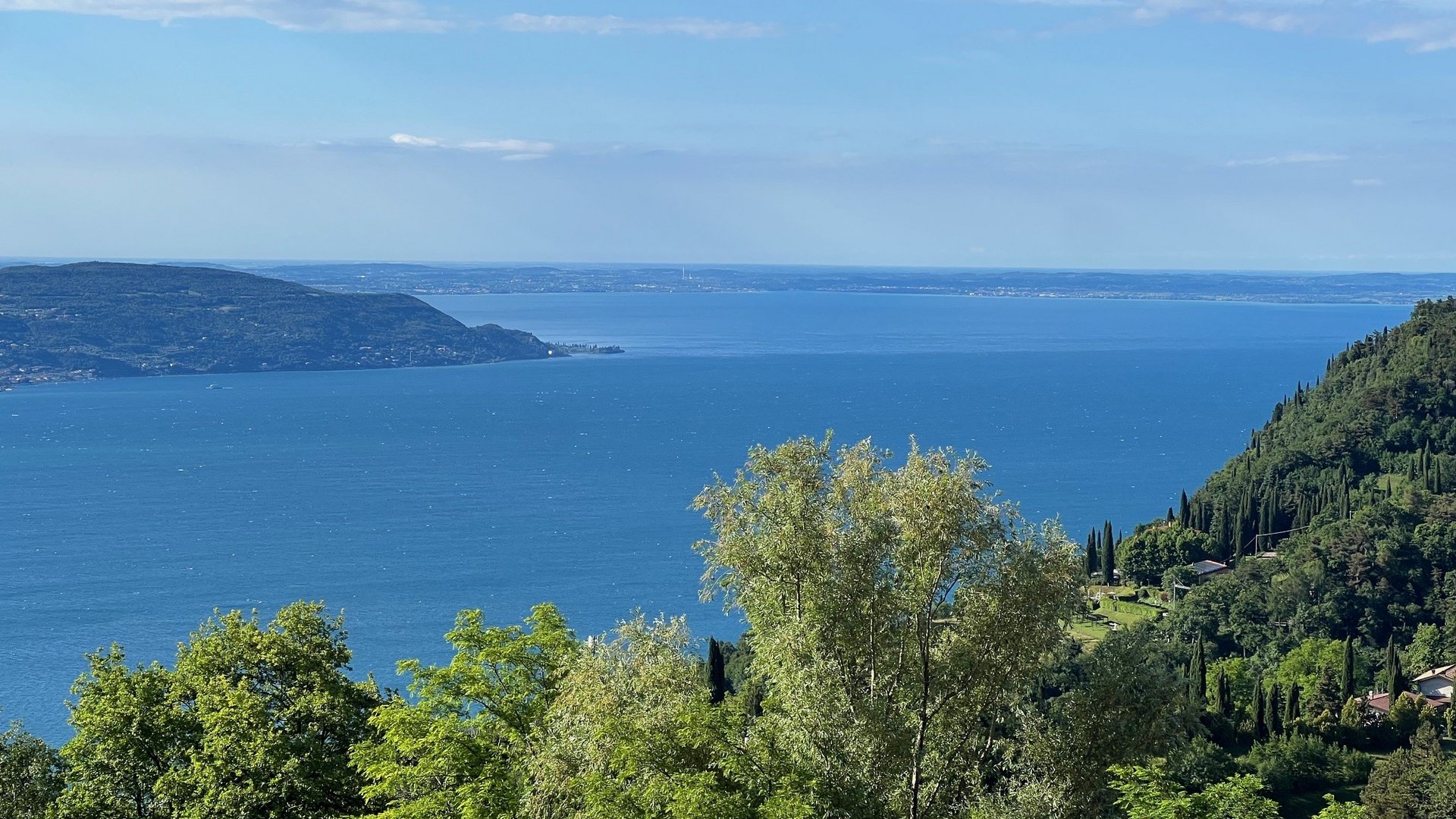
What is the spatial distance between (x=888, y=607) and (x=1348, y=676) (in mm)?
48324

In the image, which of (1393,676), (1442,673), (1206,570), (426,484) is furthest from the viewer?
(426,484)

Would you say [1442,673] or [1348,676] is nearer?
[1348,676]

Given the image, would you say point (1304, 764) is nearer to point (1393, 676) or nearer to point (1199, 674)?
point (1199, 674)

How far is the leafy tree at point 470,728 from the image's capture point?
2073 centimetres

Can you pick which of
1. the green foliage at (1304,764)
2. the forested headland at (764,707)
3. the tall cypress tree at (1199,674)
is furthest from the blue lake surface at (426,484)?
the tall cypress tree at (1199,674)

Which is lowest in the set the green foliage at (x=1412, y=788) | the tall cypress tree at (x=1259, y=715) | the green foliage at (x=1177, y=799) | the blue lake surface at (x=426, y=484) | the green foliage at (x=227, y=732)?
the blue lake surface at (x=426, y=484)

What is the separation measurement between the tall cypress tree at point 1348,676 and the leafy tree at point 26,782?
162ft

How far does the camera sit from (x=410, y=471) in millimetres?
126250

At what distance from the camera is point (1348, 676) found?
5959 cm

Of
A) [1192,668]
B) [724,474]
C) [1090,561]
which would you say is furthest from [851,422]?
[1192,668]

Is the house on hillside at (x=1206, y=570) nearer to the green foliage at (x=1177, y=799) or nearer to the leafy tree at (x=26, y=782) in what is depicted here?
the green foliage at (x=1177, y=799)

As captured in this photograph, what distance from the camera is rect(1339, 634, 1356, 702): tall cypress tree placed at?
58.1m

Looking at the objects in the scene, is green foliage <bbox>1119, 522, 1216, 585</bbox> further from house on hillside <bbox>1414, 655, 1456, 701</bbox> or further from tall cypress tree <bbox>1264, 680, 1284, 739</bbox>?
tall cypress tree <bbox>1264, 680, 1284, 739</bbox>

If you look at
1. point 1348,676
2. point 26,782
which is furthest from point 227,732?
point 1348,676
